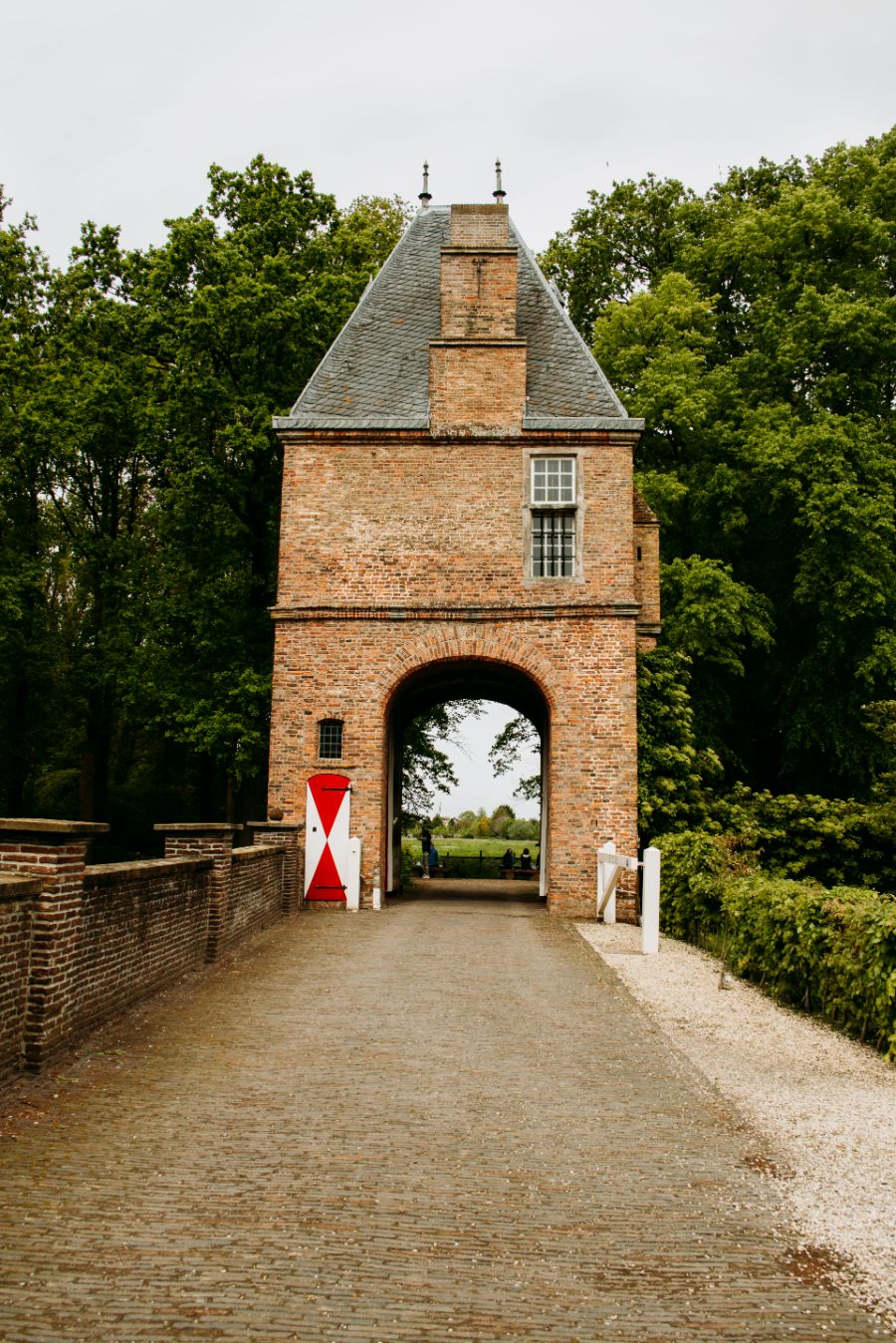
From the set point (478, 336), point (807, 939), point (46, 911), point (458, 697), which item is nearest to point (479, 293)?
point (478, 336)

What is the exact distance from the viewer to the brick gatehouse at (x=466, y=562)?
18.0m

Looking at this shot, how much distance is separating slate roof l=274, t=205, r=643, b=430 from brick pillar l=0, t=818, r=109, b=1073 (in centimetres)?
1307

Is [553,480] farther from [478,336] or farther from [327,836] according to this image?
[327,836]

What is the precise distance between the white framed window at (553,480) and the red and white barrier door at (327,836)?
19.4 ft

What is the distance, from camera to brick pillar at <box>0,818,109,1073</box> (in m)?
6.64

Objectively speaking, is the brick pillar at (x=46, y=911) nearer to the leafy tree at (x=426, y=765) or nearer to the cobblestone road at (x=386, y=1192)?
the cobblestone road at (x=386, y=1192)

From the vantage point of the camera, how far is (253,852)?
13.6m

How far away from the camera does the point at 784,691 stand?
82.7ft

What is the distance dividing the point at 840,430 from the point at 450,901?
13385mm

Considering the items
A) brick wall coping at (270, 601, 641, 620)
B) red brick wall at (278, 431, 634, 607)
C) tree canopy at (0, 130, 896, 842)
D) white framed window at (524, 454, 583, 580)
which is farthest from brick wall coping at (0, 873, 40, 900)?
tree canopy at (0, 130, 896, 842)

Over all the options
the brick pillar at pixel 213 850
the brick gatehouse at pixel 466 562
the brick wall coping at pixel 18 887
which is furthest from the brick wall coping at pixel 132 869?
the brick gatehouse at pixel 466 562

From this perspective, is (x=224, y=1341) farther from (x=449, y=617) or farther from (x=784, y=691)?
(x=784, y=691)

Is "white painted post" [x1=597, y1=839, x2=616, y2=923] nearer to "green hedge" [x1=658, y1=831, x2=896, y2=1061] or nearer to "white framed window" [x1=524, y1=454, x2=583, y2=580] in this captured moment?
"green hedge" [x1=658, y1=831, x2=896, y2=1061]

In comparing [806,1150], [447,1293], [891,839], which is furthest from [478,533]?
[447,1293]
